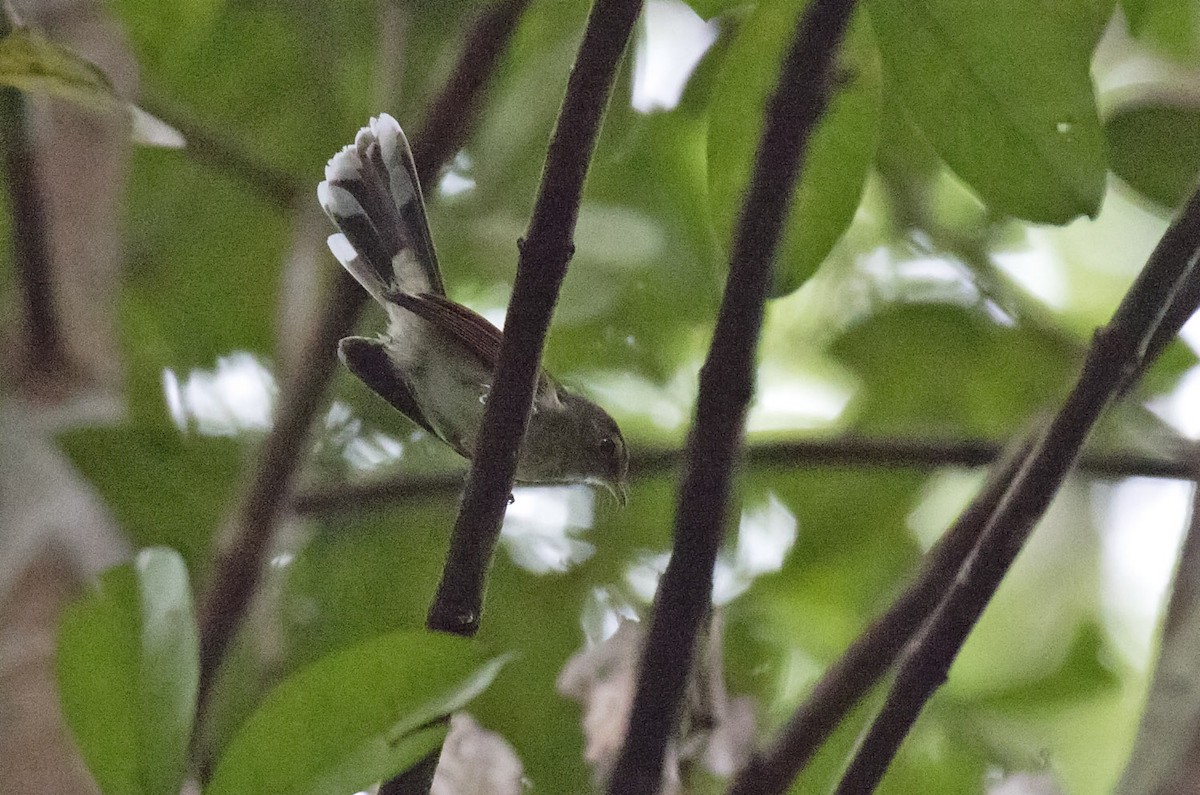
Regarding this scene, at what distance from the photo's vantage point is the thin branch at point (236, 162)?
6.93ft

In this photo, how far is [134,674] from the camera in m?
0.98

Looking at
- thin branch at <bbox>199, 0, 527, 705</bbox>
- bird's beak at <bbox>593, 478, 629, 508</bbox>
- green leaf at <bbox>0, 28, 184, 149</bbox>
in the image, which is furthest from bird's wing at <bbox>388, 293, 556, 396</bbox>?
green leaf at <bbox>0, 28, 184, 149</bbox>

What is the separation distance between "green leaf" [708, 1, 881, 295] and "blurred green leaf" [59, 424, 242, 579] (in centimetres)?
99

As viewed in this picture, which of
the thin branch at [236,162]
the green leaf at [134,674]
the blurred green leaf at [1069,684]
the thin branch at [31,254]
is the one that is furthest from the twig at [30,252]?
the blurred green leaf at [1069,684]

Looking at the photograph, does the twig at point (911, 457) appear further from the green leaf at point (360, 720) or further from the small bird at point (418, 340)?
the green leaf at point (360, 720)

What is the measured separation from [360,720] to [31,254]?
0.96 m

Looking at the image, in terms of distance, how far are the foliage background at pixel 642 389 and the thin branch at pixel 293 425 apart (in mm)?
70

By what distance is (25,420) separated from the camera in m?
1.63

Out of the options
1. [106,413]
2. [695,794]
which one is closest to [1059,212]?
[695,794]

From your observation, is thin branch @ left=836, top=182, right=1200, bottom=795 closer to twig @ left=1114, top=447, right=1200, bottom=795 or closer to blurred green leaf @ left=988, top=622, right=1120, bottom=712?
twig @ left=1114, top=447, right=1200, bottom=795

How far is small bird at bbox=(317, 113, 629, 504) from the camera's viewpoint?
5.21 ft

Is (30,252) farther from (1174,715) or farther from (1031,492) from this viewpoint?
(1174,715)

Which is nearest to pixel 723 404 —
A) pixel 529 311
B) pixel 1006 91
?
pixel 529 311

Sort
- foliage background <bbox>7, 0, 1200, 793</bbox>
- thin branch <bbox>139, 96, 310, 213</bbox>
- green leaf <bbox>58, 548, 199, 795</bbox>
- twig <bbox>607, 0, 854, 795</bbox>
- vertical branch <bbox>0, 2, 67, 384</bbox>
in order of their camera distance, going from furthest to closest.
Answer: thin branch <bbox>139, 96, 310, 213</bbox> < foliage background <bbox>7, 0, 1200, 793</bbox> < vertical branch <bbox>0, 2, 67, 384</bbox> < green leaf <bbox>58, 548, 199, 795</bbox> < twig <bbox>607, 0, 854, 795</bbox>
